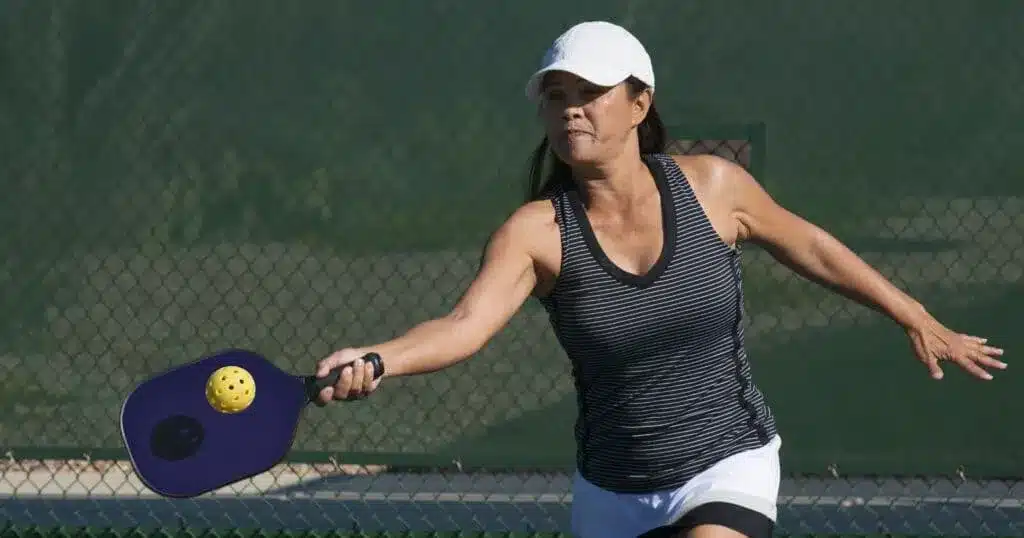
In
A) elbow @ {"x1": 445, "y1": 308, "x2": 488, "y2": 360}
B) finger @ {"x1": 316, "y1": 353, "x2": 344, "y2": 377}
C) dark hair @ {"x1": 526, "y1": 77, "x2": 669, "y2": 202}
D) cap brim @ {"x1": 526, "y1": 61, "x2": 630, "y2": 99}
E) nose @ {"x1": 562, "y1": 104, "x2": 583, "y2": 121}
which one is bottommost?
elbow @ {"x1": 445, "y1": 308, "x2": 488, "y2": 360}

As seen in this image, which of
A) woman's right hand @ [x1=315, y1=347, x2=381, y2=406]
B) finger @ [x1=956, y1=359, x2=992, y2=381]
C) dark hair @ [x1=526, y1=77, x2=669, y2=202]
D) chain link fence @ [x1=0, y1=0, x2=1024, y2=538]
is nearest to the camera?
woman's right hand @ [x1=315, y1=347, x2=381, y2=406]

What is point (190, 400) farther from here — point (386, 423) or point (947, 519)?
point (947, 519)

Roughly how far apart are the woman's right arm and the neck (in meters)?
0.13

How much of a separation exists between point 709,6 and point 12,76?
2.60 m

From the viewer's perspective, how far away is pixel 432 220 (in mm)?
6395

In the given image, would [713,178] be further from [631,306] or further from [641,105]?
[631,306]

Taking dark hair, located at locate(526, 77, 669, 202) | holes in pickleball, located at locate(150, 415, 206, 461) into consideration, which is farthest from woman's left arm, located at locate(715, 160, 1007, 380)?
holes in pickleball, located at locate(150, 415, 206, 461)

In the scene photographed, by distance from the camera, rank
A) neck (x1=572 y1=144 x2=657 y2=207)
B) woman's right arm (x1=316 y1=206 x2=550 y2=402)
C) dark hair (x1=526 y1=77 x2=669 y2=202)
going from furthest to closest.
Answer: dark hair (x1=526 y1=77 x2=669 y2=202) → neck (x1=572 y1=144 x2=657 y2=207) → woman's right arm (x1=316 y1=206 x2=550 y2=402)

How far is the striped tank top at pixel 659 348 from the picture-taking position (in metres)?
3.48

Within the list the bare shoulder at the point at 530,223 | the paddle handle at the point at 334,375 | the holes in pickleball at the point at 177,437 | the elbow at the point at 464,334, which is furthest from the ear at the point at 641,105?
the holes in pickleball at the point at 177,437

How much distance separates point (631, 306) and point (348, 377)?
2.31ft

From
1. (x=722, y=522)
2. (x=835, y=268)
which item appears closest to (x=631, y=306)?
(x=722, y=522)

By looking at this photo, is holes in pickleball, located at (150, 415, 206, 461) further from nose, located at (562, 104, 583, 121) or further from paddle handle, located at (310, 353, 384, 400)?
nose, located at (562, 104, 583, 121)

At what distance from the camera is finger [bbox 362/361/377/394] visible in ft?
9.94
